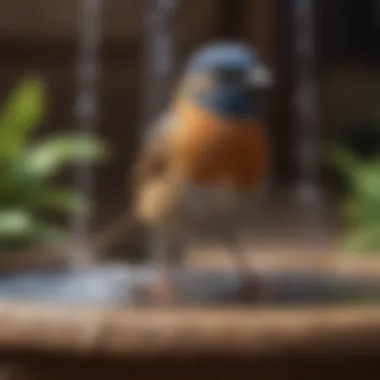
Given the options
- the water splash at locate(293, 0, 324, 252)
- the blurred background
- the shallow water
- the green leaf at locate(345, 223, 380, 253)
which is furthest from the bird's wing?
the water splash at locate(293, 0, 324, 252)

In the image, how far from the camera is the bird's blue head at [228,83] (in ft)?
3.51

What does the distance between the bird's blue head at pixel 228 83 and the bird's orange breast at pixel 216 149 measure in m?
0.01

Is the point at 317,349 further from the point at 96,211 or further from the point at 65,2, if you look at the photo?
the point at 65,2

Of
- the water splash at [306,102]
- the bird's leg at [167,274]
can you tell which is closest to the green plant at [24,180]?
the bird's leg at [167,274]

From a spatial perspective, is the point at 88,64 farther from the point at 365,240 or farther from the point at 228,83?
the point at 228,83

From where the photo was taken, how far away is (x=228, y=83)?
3.54 ft

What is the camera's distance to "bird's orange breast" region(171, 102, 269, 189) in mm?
1049

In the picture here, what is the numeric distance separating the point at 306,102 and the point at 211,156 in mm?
1678

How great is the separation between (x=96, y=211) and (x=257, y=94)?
47.3 inches

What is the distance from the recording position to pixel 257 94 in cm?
113

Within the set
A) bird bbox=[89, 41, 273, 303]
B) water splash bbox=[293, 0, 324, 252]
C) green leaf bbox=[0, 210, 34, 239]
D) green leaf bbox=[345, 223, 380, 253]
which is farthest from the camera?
water splash bbox=[293, 0, 324, 252]

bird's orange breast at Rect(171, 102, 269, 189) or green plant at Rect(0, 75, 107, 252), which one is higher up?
green plant at Rect(0, 75, 107, 252)

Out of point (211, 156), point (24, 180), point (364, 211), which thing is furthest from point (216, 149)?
point (364, 211)

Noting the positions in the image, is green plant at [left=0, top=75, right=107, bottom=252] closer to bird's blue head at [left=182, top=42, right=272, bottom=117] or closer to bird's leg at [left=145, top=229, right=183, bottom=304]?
bird's leg at [left=145, top=229, right=183, bottom=304]
